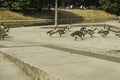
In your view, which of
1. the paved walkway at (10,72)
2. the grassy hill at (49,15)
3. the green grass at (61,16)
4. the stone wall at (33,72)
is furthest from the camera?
the grassy hill at (49,15)

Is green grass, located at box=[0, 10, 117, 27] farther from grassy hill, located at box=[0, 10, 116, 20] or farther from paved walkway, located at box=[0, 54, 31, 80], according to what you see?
paved walkway, located at box=[0, 54, 31, 80]

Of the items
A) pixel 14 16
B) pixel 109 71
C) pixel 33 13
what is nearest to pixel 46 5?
pixel 33 13

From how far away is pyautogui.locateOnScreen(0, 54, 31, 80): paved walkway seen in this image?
12946 millimetres

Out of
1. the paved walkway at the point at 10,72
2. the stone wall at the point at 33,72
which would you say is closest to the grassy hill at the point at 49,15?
the paved walkway at the point at 10,72

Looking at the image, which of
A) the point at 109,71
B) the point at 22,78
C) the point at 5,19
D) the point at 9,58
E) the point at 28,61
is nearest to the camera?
the point at 109,71

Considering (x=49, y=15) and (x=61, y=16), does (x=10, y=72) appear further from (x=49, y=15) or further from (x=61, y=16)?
(x=61, y=16)

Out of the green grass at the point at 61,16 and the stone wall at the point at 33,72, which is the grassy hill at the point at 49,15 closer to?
the green grass at the point at 61,16

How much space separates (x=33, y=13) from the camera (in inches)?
3472

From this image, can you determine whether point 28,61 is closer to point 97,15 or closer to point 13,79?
point 13,79

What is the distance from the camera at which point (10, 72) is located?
1398 cm

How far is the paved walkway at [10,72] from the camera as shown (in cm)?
1295

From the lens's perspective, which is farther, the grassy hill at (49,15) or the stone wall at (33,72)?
the grassy hill at (49,15)

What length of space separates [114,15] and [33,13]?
29.3 meters

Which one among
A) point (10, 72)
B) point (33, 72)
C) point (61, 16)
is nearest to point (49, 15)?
point (61, 16)
